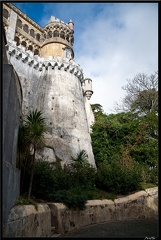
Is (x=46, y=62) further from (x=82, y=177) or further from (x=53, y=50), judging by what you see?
(x=82, y=177)

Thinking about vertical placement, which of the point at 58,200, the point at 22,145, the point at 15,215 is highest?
the point at 22,145

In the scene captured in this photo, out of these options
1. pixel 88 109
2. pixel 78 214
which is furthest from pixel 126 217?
pixel 88 109

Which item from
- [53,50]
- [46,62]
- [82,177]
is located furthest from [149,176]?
[53,50]

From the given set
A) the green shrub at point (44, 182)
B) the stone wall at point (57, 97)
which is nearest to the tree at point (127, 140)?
the stone wall at point (57, 97)

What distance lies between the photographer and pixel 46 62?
3553cm

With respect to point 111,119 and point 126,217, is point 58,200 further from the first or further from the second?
point 111,119

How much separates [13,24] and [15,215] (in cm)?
3617

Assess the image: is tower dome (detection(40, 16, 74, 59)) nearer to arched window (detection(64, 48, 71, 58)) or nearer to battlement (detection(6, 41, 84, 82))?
arched window (detection(64, 48, 71, 58))

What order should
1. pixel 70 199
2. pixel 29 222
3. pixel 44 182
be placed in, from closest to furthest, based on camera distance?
pixel 29 222 < pixel 70 199 < pixel 44 182

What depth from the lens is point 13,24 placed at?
3697 cm

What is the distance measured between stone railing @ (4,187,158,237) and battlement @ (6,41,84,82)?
23.2 m

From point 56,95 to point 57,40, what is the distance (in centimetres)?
1238

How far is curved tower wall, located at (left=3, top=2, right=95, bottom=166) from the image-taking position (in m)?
30.1

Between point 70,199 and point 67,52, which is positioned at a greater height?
point 67,52
